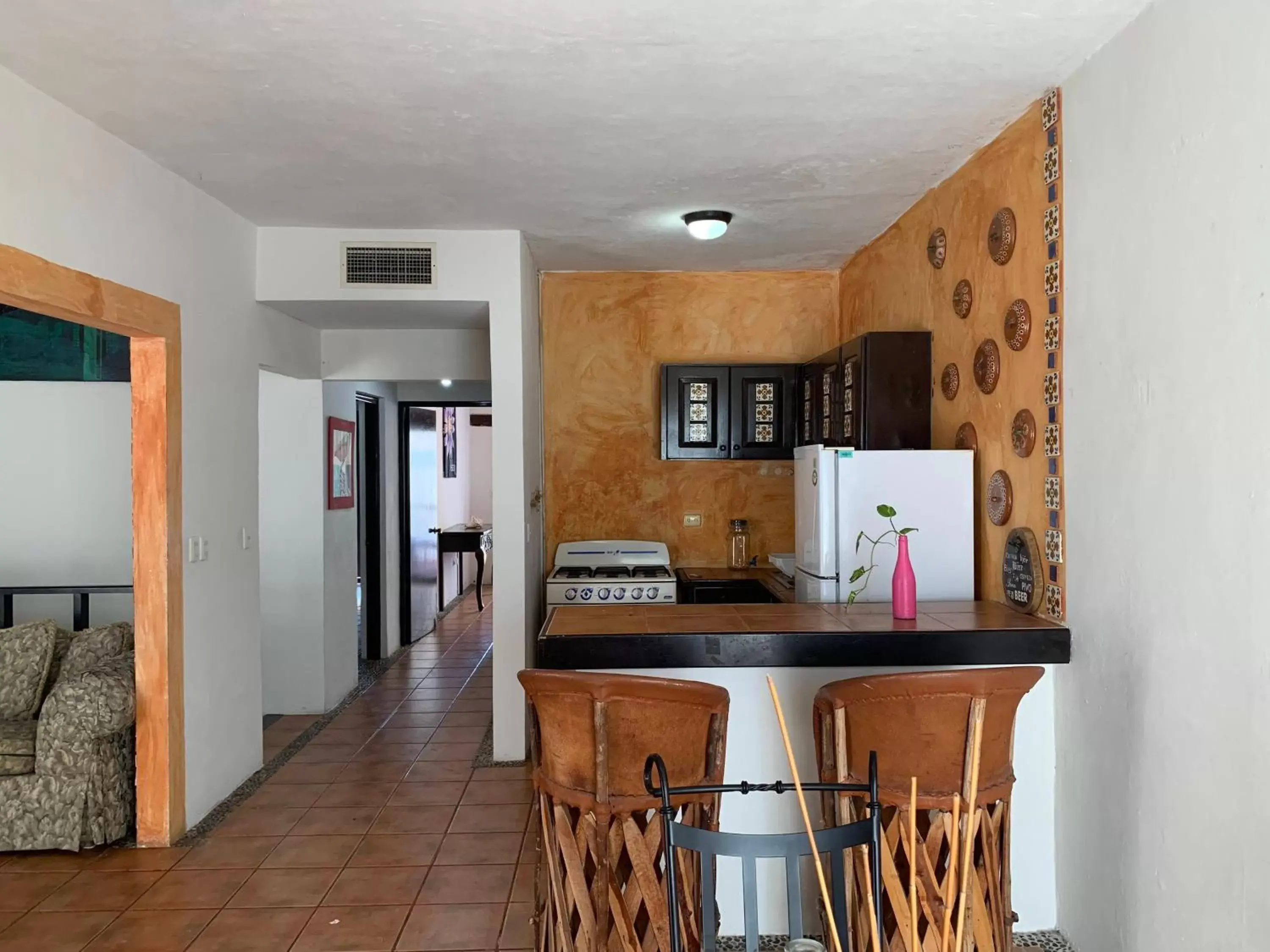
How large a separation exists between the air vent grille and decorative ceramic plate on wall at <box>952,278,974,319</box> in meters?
2.34

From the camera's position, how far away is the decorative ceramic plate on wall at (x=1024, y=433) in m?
2.93

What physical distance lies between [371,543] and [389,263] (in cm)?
293

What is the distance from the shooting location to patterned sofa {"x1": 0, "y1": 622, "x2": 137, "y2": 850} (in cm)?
338

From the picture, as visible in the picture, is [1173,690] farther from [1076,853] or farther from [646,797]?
[646,797]

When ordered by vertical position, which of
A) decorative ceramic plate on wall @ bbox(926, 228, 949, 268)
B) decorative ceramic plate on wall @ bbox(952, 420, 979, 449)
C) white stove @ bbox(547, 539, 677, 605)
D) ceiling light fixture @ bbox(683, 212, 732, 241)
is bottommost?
white stove @ bbox(547, 539, 677, 605)

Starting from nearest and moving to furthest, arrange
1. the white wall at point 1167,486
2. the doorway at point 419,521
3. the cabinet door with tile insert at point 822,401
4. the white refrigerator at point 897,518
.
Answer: the white wall at point 1167,486
the white refrigerator at point 897,518
the cabinet door with tile insert at point 822,401
the doorway at point 419,521

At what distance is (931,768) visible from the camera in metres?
2.14

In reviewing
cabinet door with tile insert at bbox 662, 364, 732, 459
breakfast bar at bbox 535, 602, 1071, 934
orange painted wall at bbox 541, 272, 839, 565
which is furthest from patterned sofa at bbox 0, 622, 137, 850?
cabinet door with tile insert at bbox 662, 364, 732, 459

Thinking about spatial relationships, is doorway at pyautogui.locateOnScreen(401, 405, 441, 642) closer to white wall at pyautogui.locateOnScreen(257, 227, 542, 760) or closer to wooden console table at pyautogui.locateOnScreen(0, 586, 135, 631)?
wooden console table at pyautogui.locateOnScreen(0, 586, 135, 631)

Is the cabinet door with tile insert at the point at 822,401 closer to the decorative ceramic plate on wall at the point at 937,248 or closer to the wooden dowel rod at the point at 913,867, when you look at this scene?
the decorative ceramic plate on wall at the point at 937,248

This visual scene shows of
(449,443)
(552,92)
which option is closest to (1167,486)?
(552,92)

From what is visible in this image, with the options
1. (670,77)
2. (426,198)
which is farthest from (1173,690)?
(426,198)

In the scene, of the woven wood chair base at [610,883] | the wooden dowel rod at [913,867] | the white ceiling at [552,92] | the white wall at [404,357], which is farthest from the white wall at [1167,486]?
the white wall at [404,357]

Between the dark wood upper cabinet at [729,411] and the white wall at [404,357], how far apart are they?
111cm
